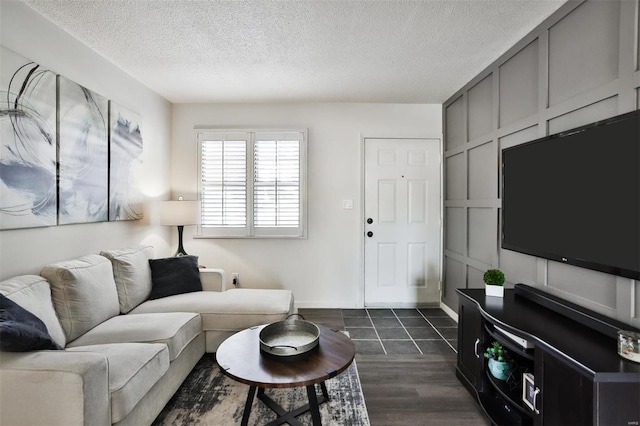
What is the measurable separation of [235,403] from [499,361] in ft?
5.41

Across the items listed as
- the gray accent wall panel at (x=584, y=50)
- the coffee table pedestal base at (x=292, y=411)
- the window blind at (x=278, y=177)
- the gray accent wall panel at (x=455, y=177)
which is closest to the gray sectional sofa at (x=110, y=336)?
the coffee table pedestal base at (x=292, y=411)

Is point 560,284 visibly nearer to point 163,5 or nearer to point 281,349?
point 281,349

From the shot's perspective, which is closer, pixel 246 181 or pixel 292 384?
pixel 292 384

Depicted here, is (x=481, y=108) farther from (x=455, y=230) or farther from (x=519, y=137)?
(x=455, y=230)

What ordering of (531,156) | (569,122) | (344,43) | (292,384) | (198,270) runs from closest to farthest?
1. (292,384)
2. (569,122)
3. (531,156)
4. (344,43)
5. (198,270)

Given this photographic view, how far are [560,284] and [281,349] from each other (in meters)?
1.76

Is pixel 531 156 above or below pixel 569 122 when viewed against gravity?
below

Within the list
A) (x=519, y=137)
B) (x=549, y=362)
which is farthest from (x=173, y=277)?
(x=519, y=137)

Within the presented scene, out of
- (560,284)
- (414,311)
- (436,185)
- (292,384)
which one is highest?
(436,185)

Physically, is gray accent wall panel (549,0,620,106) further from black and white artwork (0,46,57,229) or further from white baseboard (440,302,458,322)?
black and white artwork (0,46,57,229)

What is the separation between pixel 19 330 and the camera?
1289 millimetres

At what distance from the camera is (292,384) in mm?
1350

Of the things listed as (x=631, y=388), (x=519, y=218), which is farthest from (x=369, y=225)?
(x=631, y=388)

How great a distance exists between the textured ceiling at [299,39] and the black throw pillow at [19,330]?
185cm
